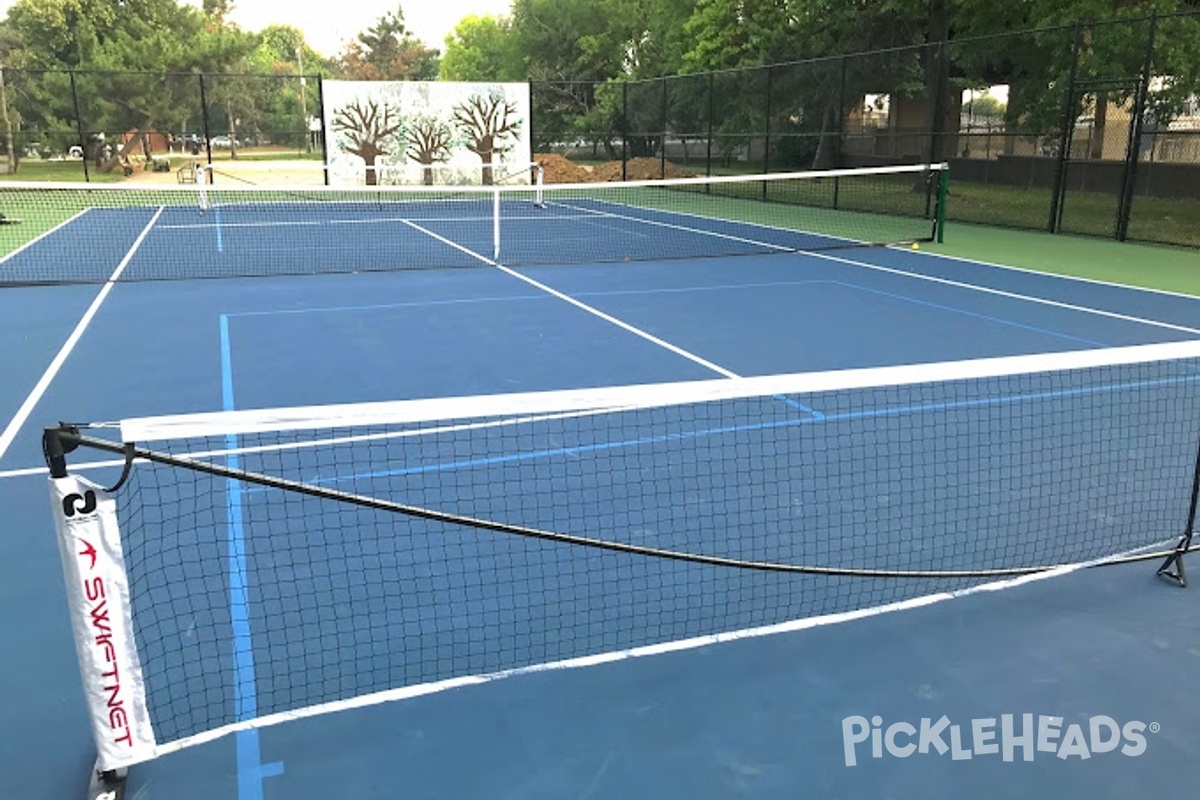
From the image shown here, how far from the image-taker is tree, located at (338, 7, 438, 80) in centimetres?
9869

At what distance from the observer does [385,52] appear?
3984 inches

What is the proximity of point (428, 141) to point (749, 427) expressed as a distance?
2441cm

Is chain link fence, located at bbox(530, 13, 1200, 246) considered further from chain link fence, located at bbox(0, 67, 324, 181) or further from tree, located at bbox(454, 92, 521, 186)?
chain link fence, located at bbox(0, 67, 324, 181)

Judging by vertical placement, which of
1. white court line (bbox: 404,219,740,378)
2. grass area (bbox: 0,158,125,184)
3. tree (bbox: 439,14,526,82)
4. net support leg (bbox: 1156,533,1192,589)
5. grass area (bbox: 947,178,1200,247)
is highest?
tree (bbox: 439,14,526,82)

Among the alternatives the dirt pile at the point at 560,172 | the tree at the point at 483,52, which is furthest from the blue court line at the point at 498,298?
the tree at the point at 483,52

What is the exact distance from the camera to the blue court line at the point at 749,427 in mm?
6066

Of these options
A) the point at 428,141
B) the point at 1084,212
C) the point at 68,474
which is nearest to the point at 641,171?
the point at 428,141

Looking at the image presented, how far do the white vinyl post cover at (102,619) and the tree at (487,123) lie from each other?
2738 centimetres

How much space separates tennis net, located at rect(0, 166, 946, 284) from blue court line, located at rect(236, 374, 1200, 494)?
6773 millimetres

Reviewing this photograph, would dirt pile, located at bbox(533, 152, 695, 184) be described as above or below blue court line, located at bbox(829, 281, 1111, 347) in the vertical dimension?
above

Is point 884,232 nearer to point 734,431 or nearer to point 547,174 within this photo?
point 734,431

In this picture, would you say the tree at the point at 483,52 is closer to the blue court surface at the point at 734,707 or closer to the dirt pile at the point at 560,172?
the dirt pile at the point at 560,172

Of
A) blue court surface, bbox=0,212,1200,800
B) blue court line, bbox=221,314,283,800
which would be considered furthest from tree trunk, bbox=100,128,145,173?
blue court line, bbox=221,314,283,800

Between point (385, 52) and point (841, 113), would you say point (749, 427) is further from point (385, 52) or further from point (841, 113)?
point (385, 52)
